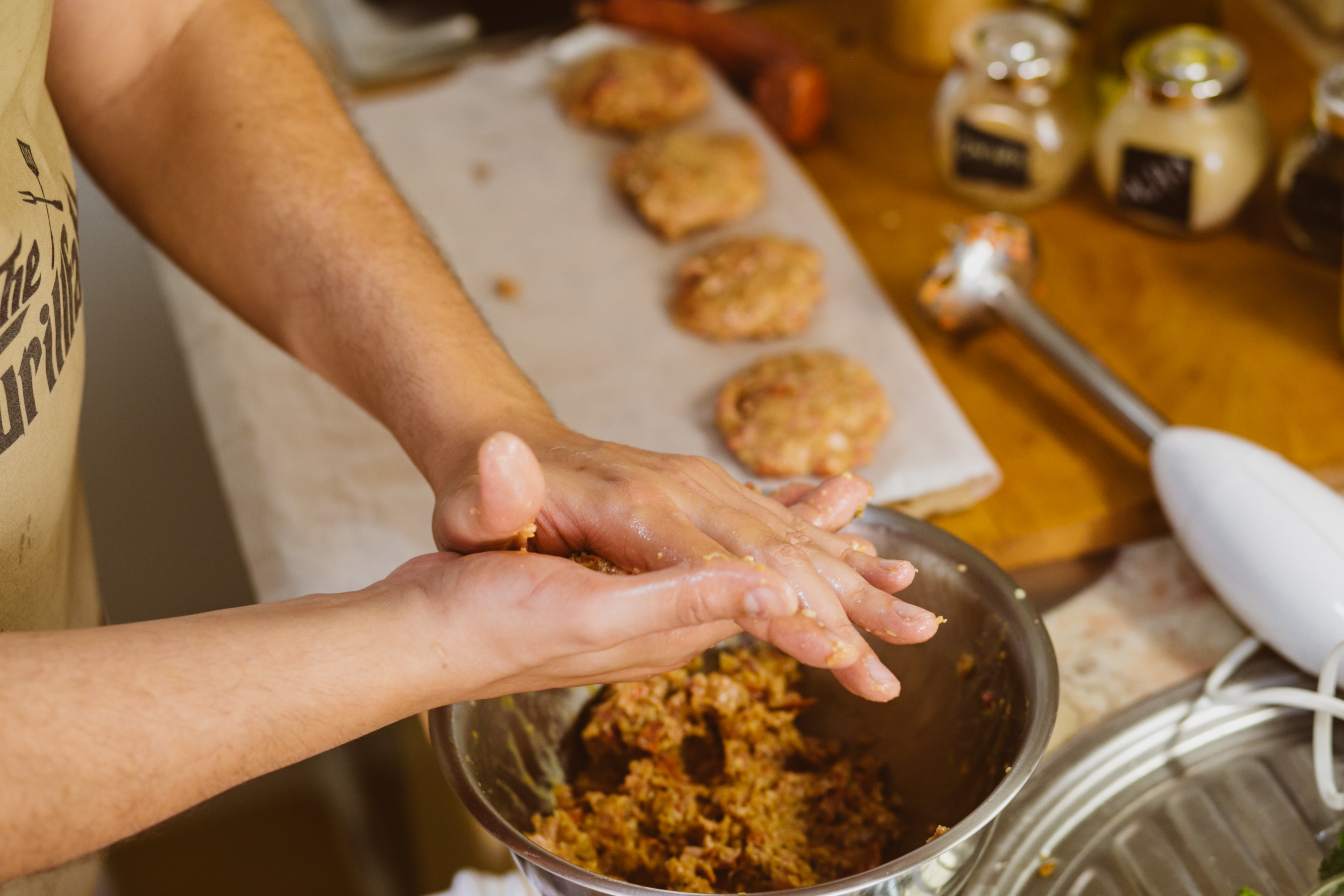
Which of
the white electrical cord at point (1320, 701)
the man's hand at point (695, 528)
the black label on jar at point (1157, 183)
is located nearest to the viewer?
the man's hand at point (695, 528)

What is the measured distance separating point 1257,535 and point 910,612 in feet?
1.52

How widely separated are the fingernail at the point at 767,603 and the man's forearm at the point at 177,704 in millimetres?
202

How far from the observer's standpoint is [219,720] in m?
0.64

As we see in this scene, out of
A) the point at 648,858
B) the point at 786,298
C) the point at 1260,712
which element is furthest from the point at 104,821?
the point at 786,298

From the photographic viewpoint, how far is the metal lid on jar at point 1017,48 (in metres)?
1.52

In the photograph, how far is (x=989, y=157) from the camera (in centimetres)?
163

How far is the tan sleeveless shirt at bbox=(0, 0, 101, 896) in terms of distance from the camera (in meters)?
0.81

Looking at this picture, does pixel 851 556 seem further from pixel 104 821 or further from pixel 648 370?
pixel 648 370

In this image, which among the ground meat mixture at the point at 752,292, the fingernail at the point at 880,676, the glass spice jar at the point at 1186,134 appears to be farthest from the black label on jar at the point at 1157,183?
the fingernail at the point at 880,676

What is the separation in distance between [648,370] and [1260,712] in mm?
849

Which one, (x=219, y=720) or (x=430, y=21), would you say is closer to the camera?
(x=219, y=720)

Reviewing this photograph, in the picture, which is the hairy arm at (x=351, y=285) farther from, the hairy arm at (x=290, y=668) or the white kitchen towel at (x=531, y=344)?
the white kitchen towel at (x=531, y=344)

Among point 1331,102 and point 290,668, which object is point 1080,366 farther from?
point 290,668

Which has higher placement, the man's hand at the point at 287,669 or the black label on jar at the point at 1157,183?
the man's hand at the point at 287,669
